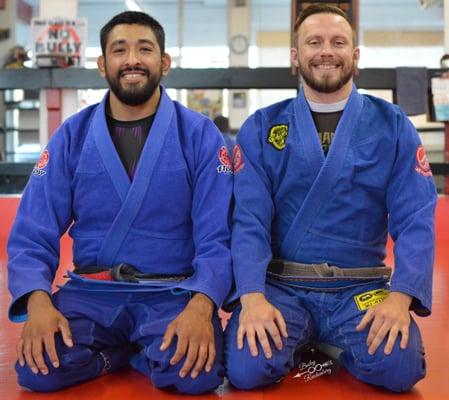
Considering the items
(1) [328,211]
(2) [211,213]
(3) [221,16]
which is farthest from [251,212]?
(3) [221,16]

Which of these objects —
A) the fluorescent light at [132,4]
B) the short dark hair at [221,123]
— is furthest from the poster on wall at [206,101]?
the short dark hair at [221,123]

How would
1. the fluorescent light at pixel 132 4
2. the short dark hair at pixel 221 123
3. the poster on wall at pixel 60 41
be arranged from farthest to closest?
1. the fluorescent light at pixel 132 4
2. the short dark hair at pixel 221 123
3. the poster on wall at pixel 60 41

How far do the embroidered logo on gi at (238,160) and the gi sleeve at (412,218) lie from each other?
1.49 ft

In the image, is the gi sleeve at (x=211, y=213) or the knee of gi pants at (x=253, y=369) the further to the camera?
the gi sleeve at (x=211, y=213)

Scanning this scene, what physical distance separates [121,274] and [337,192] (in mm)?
668

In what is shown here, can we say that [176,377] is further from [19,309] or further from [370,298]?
[370,298]

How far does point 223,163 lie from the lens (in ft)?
6.31

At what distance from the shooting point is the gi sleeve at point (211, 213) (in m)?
1.74

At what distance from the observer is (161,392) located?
1.63 meters

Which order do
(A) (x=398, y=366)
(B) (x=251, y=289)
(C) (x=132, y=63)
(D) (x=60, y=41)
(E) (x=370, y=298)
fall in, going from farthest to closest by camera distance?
(D) (x=60, y=41) → (C) (x=132, y=63) → (E) (x=370, y=298) → (B) (x=251, y=289) → (A) (x=398, y=366)

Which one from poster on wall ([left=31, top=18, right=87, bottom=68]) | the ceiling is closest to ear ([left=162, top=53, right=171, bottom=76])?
poster on wall ([left=31, top=18, right=87, bottom=68])

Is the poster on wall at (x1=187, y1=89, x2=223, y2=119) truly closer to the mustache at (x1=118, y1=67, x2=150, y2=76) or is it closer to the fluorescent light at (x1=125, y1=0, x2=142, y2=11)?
the fluorescent light at (x1=125, y1=0, x2=142, y2=11)

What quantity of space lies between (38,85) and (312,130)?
384cm

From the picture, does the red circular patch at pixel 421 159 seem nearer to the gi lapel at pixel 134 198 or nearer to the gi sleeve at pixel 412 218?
the gi sleeve at pixel 412 218
